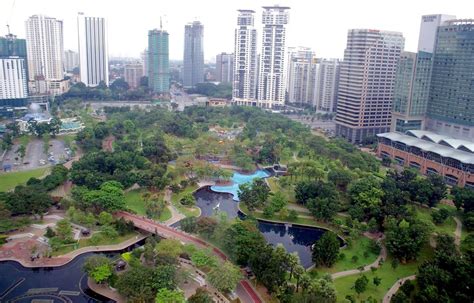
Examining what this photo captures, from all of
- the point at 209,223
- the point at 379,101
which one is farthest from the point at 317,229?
the point at 379,101

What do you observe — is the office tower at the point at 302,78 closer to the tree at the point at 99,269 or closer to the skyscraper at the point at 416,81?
the skyscraper at the point at 416,81

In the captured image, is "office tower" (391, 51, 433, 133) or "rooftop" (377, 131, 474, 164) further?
"office tower" (391, 51, 433, 133)

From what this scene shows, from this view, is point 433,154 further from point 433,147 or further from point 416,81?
point 416,81

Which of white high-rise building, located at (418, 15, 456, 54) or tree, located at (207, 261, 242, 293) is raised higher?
white high-rise building, located at (418, 15, 456, 54)

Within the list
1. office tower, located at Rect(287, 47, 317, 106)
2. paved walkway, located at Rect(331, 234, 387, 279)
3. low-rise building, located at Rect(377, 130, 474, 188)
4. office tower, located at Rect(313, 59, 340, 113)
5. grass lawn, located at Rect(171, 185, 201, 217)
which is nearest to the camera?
paved walkway, located at Rect(331, 234, 387, 279)

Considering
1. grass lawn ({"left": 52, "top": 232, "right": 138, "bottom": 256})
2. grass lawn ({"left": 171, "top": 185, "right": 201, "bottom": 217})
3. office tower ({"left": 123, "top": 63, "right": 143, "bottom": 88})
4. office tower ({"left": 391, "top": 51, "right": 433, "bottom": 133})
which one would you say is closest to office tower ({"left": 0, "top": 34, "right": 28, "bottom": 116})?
office tower ({"left": 123, "top": 63, "right": 143, "bottom": 88})

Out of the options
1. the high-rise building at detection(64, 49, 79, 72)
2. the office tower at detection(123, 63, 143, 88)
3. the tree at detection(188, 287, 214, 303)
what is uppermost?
the high-rise building at detection(64, 49, 79, 72)

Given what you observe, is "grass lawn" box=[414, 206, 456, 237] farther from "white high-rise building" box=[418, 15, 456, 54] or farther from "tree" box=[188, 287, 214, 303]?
"white high-rise building" box=[418, 15, 456, 54]

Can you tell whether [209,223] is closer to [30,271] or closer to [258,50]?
[30,271]

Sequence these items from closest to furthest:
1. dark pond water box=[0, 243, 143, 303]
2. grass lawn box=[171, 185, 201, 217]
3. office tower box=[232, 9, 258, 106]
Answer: dark pond water box=[0, 243, 143, 303], grass lawn box=[171, 185, 201, 217], office tower box=[232, 9, 258, 106]
